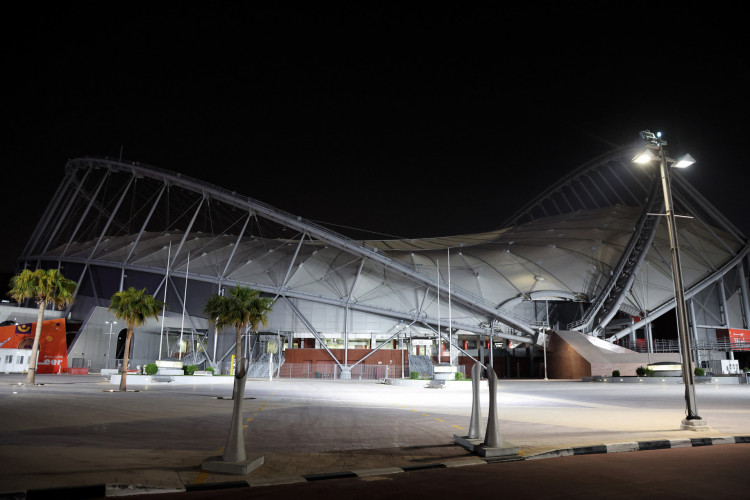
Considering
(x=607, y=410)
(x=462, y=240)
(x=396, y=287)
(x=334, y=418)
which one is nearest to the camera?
(x=334, y=418)

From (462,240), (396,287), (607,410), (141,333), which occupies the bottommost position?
(607,410)

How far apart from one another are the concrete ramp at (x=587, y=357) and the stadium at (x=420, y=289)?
81cm

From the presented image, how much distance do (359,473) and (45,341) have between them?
67259 mm

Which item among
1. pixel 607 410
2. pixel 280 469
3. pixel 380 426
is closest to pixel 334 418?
pixel 380 426

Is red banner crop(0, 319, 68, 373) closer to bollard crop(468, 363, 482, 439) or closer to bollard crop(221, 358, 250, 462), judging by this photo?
bollard crop(221, 358, 250, 462)

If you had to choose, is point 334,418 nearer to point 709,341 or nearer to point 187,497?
point 187,497

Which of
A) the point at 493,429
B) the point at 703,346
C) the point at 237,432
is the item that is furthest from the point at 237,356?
the point at 703,346

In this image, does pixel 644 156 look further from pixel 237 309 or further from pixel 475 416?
pixel 237 309

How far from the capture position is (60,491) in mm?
6730

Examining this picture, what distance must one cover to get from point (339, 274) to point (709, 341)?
53406 millimetres

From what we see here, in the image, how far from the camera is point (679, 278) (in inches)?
590

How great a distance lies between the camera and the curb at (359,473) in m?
6.76

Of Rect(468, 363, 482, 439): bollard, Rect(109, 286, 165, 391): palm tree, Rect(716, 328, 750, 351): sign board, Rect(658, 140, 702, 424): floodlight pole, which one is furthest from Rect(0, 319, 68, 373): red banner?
Rect(716, 328, 750, 351): sign board

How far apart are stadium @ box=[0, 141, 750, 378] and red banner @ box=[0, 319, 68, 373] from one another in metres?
4.88
